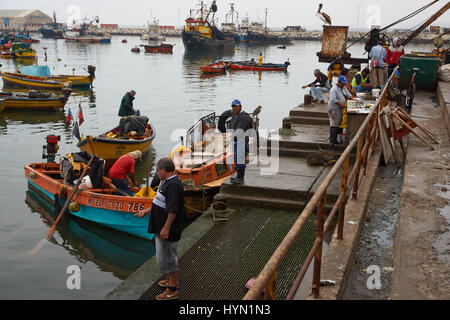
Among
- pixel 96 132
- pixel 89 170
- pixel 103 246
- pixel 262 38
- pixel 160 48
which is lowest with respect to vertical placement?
pixel 103 246

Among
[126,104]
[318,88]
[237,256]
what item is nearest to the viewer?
[237,256]

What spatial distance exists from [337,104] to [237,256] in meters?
4.71

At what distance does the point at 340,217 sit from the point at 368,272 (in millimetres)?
637

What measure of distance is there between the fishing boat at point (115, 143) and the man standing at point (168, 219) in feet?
35.7

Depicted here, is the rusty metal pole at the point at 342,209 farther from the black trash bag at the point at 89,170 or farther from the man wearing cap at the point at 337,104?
the black trash bag at the point at 89,170

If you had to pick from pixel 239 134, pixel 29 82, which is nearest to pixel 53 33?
pixel 29 82

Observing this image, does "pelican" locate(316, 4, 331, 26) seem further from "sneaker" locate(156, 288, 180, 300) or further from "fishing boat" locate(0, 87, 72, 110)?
"sneaker" locate(156, 288, 180, 300)

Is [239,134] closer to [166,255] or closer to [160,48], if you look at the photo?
[166,255]

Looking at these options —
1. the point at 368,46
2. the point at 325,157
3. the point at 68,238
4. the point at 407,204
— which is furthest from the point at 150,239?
the point at 368,46

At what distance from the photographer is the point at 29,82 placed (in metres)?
34.7

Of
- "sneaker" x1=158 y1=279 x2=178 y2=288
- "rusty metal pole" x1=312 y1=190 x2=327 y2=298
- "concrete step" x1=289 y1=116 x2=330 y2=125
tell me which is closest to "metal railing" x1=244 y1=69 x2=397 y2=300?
"rusty metal pole" x1=312 y1=190 x2=327 y2=298

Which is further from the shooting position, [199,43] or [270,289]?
[199,43]

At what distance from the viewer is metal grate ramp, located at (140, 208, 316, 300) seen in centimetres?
632

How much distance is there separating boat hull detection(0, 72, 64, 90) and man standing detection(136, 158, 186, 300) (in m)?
30.7
